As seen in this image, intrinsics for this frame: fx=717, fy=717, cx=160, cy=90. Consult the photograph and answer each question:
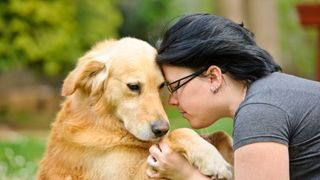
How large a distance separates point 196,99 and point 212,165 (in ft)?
1.14

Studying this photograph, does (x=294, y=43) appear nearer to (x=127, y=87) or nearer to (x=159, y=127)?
(x=127, y=87)

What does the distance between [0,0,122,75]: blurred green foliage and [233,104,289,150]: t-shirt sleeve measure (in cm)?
887

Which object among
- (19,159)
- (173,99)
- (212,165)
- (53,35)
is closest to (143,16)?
(53,35)

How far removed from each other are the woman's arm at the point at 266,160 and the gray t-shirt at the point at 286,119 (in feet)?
0.09

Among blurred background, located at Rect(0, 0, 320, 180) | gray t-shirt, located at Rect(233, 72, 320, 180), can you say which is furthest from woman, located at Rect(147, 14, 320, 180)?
blurred background, located at Rect(0, 0, 320, 180)

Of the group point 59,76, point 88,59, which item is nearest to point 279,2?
point 59,76

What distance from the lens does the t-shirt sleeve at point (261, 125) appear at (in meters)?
3.04

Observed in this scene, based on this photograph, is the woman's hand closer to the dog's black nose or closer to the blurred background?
the dog's black nose

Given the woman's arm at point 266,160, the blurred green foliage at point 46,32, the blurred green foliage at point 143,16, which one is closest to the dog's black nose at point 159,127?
the woman's arm at point 266,160

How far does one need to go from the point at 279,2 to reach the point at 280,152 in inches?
651

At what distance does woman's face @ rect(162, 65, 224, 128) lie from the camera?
3396mm

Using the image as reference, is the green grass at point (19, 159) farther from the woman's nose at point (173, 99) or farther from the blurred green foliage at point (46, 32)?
the blurred green foliage at point (46, 32)

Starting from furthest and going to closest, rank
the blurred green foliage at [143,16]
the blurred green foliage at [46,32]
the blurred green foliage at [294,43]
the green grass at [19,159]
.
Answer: the blurred green foliage at [294,43] < the blurred green foliage at [143,16] < the blurred green foliage at [46,32] < the green grass at [19,159]

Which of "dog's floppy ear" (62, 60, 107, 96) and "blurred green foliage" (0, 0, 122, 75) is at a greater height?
"dog's floppy ear" (62, 60, 107, 96)
